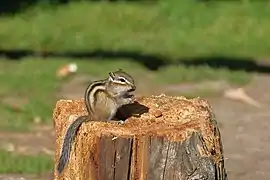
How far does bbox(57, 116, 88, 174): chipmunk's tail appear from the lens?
20.9ft

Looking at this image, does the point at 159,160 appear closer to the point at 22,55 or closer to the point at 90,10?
the point at 22,55

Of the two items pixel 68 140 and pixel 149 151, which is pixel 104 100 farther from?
pixel 149 151

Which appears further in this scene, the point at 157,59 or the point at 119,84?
the point at 157,59

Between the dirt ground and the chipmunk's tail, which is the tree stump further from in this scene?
the dirt ground

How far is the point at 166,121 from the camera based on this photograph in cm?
638

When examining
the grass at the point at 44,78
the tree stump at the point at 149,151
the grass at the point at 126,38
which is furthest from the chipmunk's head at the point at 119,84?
the grass at the point at 126,38

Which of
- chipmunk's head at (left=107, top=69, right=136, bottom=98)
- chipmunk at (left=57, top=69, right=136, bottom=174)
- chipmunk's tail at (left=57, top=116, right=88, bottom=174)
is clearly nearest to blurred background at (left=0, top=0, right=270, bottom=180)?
chipmunk's tail at (left=57, top=116, right=88, bottom=174)

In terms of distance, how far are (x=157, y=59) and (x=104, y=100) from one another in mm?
8146

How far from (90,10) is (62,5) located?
0.85 metres

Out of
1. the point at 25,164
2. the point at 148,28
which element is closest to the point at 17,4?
the point at 148,28

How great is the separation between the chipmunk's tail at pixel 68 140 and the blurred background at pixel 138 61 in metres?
2.43

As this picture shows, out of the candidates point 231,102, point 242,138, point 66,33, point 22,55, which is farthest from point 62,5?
point 242,138

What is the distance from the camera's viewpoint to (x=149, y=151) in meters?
6.02

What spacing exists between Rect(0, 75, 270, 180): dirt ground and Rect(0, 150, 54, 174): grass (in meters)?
0.17
